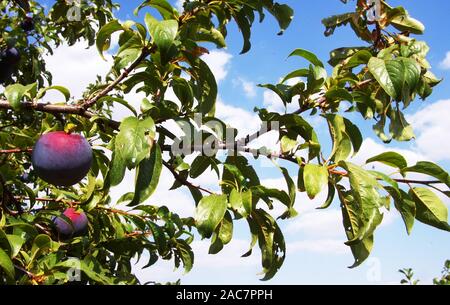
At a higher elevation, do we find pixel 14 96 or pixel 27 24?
pixel 27 24

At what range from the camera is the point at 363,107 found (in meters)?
1.72

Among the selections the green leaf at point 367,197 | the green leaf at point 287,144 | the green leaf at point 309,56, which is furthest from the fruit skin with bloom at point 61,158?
the green leaf at point 367,197

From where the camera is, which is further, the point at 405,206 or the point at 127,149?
the point at 405,206

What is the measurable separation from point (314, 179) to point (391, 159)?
0.26 metres

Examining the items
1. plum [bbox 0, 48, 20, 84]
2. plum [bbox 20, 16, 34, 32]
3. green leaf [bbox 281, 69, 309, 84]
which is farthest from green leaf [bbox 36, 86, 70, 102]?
plum [bbox 20, 16, 34, 32]

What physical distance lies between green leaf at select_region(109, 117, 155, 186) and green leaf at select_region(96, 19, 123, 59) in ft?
1.23

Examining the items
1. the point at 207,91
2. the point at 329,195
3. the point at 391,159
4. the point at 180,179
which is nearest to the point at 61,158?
the point at 180,179

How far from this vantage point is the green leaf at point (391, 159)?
139cm

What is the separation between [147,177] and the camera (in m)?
1.30

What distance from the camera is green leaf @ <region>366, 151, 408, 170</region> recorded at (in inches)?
54.6

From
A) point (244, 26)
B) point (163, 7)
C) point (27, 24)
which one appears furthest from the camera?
point (27, 24)

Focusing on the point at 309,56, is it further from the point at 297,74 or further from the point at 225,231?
the point at 225,231

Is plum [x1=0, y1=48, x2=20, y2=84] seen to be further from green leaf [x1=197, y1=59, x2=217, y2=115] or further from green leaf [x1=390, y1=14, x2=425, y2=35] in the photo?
green leaf [x1=390, y1=14, x2=425, y2=35]
